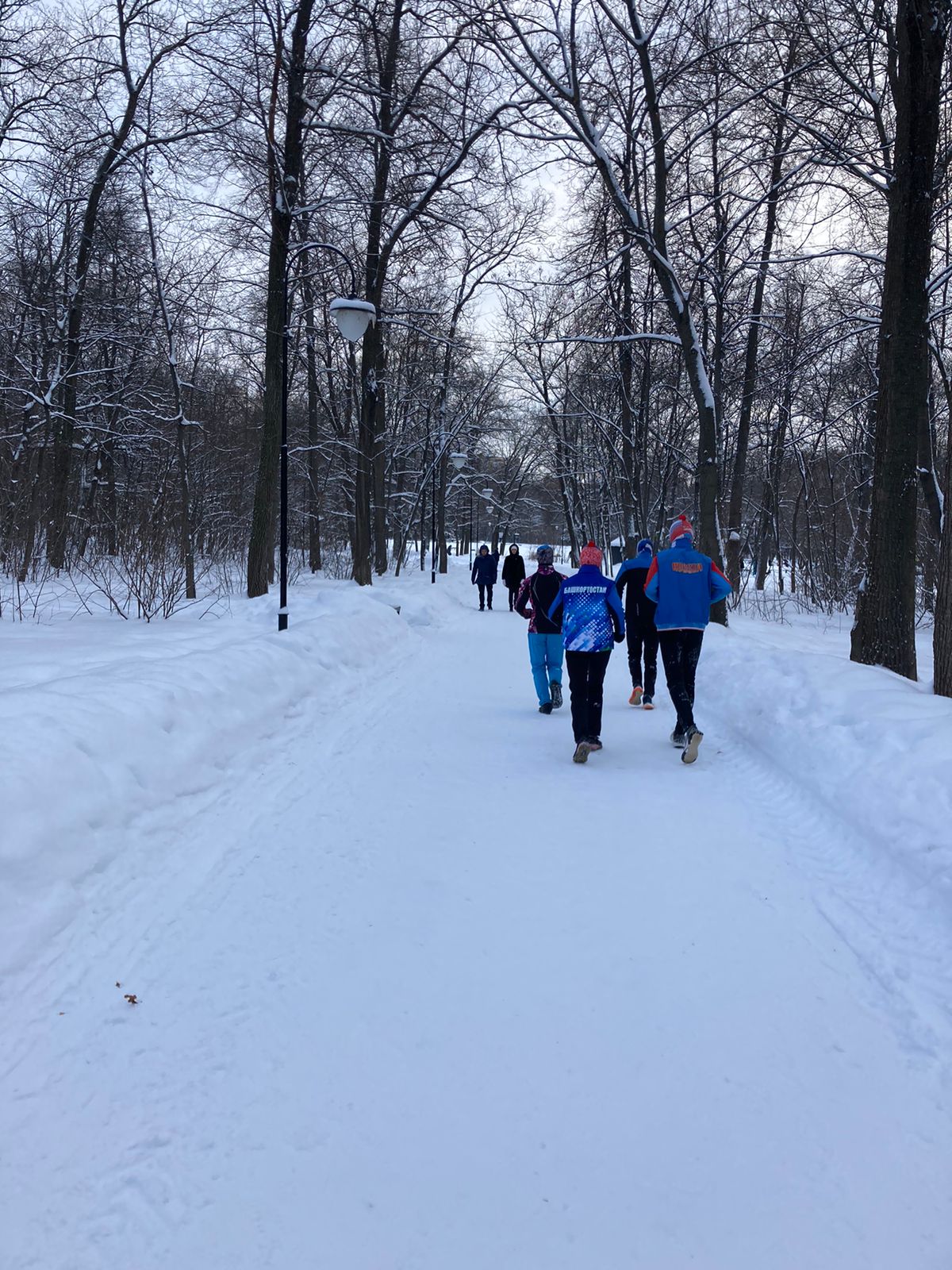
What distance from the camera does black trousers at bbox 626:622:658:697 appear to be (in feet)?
31.2

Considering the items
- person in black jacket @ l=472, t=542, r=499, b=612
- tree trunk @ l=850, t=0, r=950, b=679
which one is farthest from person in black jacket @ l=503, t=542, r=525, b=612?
tree trunk @ l=850, t=0, r=950, b=679

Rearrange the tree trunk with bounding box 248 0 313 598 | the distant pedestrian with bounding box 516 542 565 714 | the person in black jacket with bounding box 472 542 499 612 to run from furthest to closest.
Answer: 1. the person in black jacket with bounding box 472 542 499 612
2. the tree trunk with bounding box 248 0 313 598
3. the distant pedestrian with bounding box 516 542 565 714

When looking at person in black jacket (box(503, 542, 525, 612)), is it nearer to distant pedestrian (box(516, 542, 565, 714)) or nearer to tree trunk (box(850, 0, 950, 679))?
distant pedestrian (box(516, 542, 565, 714))

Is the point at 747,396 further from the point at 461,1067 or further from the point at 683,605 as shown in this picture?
the point at 461,1067

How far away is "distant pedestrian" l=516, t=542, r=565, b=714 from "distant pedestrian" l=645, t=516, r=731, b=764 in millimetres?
1837

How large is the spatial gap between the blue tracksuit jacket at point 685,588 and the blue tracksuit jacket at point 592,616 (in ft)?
1.29

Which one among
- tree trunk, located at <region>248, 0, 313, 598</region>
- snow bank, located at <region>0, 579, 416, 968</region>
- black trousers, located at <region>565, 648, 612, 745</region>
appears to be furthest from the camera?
tree trunk, located at <region>248, 0, 313, 598</region>

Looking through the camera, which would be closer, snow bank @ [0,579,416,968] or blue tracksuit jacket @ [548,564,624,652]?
A: snow bank @ [0,579,416,968]

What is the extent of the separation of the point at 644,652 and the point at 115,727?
6.42m

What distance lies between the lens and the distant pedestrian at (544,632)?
9102 millimetres

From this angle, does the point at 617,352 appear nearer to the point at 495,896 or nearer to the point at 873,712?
the point at 873,712

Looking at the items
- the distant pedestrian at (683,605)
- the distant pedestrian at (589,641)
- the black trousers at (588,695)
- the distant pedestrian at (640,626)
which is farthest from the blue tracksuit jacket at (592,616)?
the distant pedestrian at (640,626)

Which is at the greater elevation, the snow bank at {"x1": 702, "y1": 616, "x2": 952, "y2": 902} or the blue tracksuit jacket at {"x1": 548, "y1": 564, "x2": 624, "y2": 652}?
the blue tracksuit jacket at {"x1": 548, "y1": 564, "x2": 624, "y2": 652}

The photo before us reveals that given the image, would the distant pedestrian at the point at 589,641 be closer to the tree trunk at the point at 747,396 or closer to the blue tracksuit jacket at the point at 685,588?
the blue tracksuit jacket at the point at 685,588
